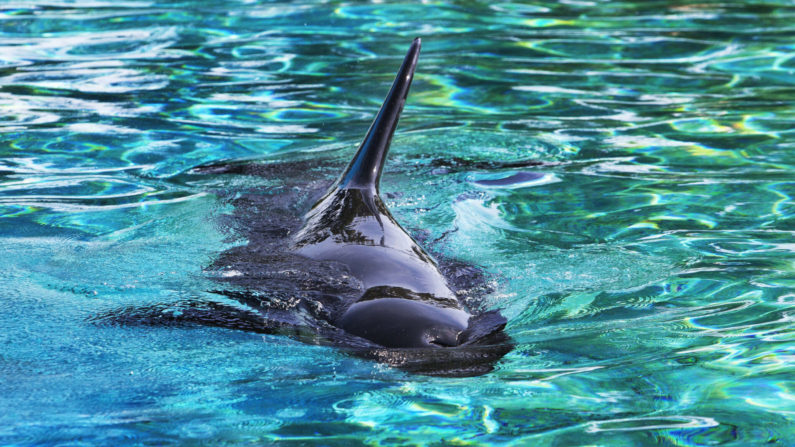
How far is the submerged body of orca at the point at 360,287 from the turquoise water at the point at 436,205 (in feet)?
0.37

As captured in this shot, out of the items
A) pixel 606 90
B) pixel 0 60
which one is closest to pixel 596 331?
pixel 606 90

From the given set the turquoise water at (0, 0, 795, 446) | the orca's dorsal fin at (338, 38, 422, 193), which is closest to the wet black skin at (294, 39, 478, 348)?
the orca's dorsal fin at (338, 38, 422, 193)

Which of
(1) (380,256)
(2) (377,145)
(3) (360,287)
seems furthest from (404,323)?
(2) (377,145)

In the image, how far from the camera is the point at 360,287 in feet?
11.2

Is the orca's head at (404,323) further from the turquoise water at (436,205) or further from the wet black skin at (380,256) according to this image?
the turquoise water at (436,205)

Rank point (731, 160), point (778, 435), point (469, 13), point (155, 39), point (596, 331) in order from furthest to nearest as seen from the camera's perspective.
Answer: point (469, 13)
point (155, 39)
point (731, 160)
point (596, 331)
point (778, 435)

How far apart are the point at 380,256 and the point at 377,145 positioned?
94 cm

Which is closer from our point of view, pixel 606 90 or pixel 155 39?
pixel 606 90

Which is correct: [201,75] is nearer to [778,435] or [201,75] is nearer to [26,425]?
[26,425]

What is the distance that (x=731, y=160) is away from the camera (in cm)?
652

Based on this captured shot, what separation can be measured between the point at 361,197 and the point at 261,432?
6.24 ft

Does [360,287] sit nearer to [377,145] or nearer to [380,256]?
[380,256]

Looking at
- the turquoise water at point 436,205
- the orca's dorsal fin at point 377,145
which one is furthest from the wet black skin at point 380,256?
the turquoise water at point 436,205

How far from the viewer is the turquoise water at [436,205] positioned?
2.69 m
